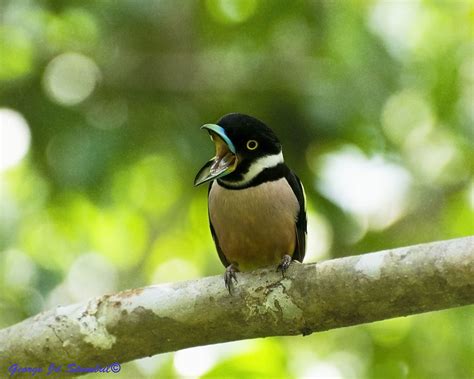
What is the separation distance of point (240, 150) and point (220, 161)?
136 mm

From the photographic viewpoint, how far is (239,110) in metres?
6.56

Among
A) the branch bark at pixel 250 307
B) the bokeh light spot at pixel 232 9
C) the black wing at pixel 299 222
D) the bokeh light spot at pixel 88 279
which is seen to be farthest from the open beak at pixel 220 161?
the bokeh light spot at pixel 88 279

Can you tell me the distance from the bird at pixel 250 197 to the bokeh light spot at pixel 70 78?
217 centimetres

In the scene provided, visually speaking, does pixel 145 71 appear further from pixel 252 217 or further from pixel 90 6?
pixel 252 217

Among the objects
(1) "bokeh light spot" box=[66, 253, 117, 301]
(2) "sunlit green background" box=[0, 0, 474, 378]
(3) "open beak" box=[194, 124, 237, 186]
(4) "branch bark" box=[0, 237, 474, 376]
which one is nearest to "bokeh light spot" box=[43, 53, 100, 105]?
(2) "sunlit green background" box=[0, 0, 474, 378]

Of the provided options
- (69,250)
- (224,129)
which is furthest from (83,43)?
(224,129)

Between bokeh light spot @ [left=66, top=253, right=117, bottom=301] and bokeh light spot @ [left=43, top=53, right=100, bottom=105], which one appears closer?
bokeh light spot @ [left=43, top=53, right=100, bottom=105]

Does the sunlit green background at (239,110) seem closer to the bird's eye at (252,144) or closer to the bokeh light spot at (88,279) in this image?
the bokeh light spot at (88,279)

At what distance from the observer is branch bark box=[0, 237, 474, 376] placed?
343 cm

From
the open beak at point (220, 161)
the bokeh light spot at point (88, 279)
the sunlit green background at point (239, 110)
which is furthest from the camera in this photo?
the bokeh light spot at point (88, 279)

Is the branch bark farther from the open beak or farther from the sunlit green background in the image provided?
the sunlit green background

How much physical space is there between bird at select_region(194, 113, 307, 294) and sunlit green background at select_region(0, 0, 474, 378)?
52.6 inches

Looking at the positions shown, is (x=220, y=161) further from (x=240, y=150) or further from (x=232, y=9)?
(x=232, y=9)

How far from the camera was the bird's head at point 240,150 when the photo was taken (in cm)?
467
